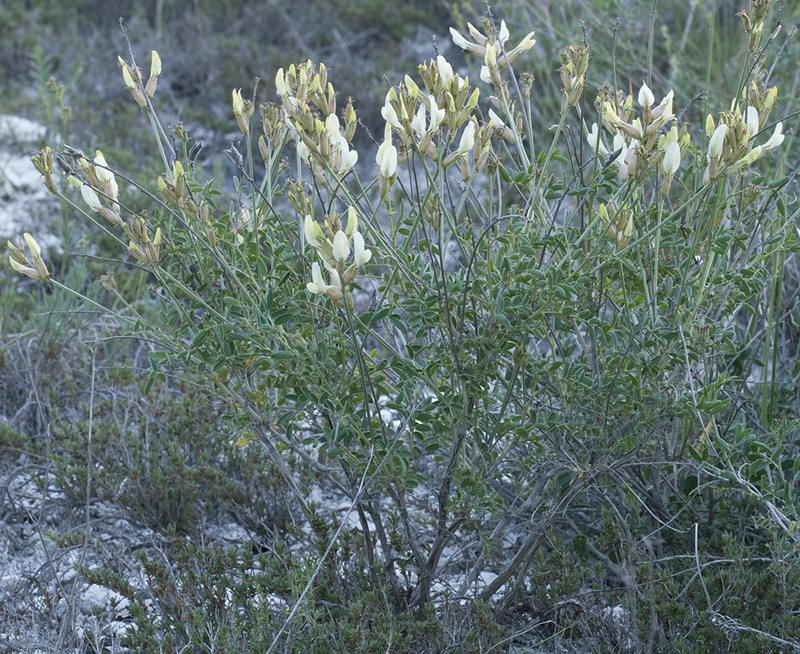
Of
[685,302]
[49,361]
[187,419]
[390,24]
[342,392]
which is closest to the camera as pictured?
[342,392]

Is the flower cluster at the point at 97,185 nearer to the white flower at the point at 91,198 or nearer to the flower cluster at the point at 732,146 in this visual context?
the white flower at the point at 91,198

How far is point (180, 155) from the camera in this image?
2.04 m

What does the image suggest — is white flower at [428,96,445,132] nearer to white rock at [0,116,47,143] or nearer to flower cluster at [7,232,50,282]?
flower cluster at [7,232,50,282]

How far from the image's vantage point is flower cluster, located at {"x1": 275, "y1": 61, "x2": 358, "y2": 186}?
5.03 feet

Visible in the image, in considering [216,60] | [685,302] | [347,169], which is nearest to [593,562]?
[685,302]

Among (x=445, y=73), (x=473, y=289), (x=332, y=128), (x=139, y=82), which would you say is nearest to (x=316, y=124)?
(x=332, y=128)

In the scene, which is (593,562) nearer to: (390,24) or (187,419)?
(187,419)

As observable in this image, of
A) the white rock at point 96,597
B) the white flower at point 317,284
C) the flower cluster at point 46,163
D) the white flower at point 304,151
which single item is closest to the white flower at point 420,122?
the white flower at point 304,151

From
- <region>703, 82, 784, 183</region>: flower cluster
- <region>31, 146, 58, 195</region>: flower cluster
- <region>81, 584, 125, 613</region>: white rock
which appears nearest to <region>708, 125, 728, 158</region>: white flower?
<region>703, 82, 784, 183</region>: flower cluster

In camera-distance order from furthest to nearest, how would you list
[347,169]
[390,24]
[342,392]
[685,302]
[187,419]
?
[390,24], [187,419], [685,302], [342,392], [347,169]

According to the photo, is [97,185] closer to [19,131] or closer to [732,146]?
[732,146]

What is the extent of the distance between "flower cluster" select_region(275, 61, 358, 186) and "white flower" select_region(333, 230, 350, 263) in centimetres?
18

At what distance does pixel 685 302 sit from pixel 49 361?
238 cm

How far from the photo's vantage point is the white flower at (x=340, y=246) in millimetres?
1378
